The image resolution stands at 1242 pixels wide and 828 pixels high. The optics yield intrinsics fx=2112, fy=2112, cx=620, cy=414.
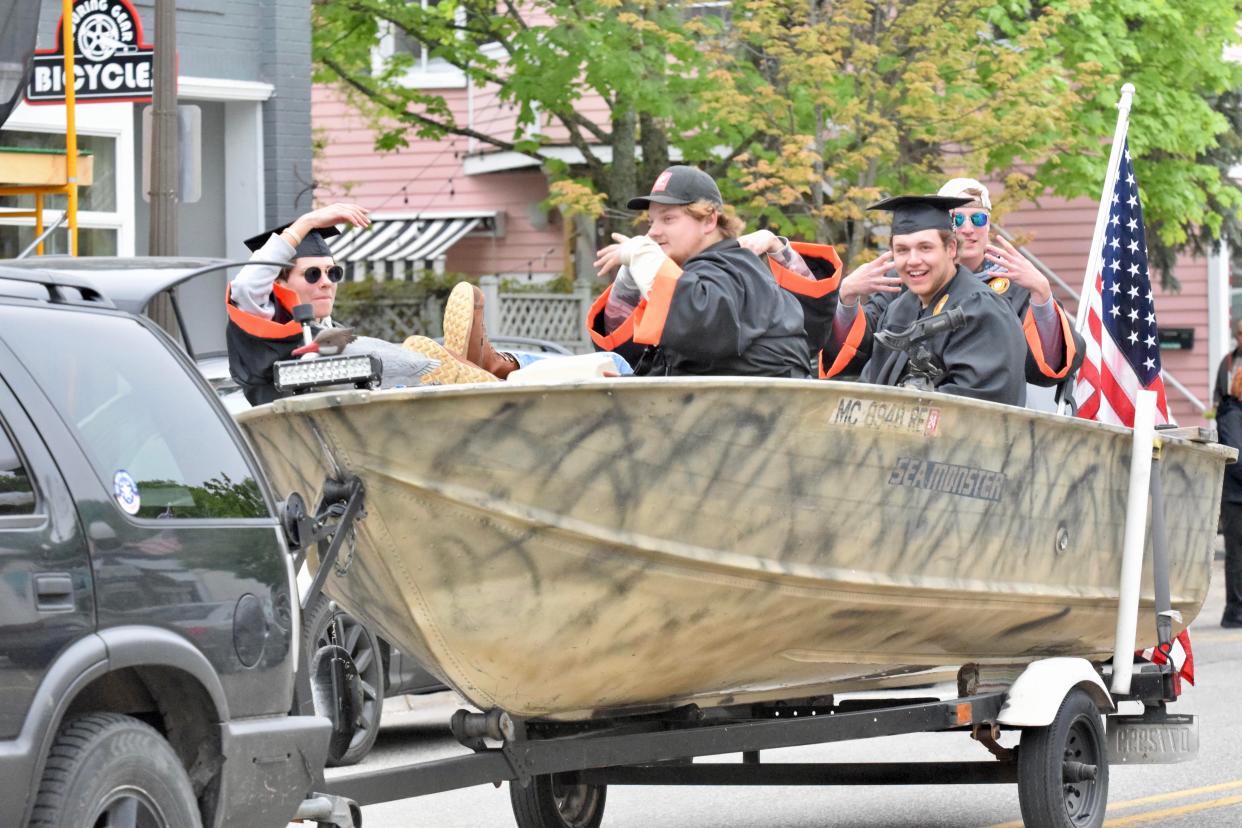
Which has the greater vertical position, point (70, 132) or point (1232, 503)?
point (70, 132)

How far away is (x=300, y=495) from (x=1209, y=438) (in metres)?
4.15

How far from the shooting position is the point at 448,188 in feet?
98.9

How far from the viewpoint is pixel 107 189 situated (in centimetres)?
1723

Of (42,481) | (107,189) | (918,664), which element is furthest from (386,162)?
(42,481)

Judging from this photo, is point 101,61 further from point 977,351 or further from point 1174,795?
point 1174,795

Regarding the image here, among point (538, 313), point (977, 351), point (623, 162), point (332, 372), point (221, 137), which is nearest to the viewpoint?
point (332, 372)

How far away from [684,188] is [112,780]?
2.85 meters

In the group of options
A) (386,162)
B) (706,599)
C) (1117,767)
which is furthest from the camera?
(386,162)

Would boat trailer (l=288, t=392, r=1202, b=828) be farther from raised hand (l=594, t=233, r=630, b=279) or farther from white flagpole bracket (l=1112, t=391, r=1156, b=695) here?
raised hand (l=594, t=233, r=630, b=279)

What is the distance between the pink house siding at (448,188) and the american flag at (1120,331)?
778 inches

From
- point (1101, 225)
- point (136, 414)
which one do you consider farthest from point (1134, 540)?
point (136, 414)

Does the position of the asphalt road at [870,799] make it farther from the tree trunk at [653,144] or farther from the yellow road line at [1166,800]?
the tree trunk at [653,144]

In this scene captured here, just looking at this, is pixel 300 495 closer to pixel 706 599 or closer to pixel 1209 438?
pixel 706 599

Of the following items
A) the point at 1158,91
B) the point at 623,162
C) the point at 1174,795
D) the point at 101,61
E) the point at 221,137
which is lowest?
the point at 1174,795
